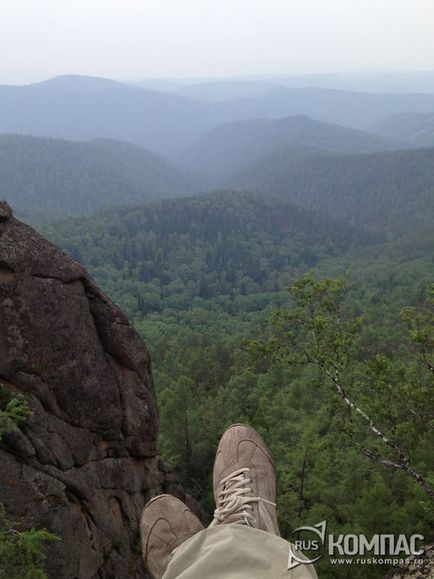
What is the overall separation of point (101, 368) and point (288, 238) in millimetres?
148643

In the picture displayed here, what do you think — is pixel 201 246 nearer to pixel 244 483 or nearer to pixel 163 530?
pixel 163 530

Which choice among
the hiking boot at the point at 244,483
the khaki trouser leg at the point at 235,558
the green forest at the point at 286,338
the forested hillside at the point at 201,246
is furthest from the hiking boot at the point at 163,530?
the forested hillside at the point at 201,246

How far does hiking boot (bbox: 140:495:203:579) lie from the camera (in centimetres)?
577

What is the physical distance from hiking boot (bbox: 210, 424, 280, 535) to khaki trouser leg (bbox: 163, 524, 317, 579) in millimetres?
939

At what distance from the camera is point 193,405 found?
2138cm

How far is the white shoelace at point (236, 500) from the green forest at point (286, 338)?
9.17 ft

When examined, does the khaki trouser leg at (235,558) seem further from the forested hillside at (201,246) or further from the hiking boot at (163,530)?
the forested hillside at (201,246)

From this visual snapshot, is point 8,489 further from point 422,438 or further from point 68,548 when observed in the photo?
point 422,438

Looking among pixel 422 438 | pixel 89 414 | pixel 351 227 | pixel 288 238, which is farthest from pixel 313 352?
pixel 351 227

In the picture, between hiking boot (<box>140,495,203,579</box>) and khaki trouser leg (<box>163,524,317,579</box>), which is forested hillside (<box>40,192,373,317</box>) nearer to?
hiking boot (<box>140,495,203,579</box>)

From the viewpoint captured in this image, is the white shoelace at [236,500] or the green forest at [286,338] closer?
the white shoelace at [236,500]

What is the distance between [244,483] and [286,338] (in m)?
3.76

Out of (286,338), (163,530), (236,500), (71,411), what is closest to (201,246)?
(71,411)

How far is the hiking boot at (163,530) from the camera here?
577 cm
